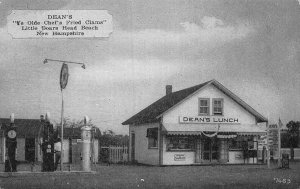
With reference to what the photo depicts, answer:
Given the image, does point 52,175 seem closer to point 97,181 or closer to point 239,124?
point 97,181

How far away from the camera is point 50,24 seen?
1567cm

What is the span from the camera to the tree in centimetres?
3235

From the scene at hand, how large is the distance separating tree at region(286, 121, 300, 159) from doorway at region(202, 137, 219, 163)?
5.86m

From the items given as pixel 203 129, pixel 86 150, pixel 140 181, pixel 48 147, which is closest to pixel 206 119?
pixel 203 129

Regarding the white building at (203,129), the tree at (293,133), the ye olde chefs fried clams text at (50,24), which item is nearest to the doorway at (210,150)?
the white building at (203,129)

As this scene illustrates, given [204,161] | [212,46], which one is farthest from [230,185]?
[204,161]

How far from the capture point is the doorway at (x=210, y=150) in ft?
91.3

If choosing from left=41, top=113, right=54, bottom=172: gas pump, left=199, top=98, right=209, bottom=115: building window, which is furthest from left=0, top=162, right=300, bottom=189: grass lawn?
left=199, top=98, right=209, bottom=115: building window

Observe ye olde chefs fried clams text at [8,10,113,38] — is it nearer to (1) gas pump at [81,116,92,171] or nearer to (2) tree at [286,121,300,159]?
(1) gas pump at [81,116,92,171]

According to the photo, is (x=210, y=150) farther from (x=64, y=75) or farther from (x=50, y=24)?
(x=50, y=24)

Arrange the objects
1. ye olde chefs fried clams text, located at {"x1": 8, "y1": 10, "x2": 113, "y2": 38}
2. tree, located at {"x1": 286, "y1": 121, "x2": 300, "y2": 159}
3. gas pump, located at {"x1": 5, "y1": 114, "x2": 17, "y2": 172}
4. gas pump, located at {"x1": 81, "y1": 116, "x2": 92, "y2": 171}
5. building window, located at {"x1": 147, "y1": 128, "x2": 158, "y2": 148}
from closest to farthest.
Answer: ye olde chefs fried clams text, located at {"x1": 8, "y1": 10, "x2": 113, "y2": 38}, gas pump, located at {"x1": 5, "y1": 114, "x2": 17, "y2": 172}, gas pump, located at {"x1": 81, "y1": 116, "x2": 92, "y2": 171}, building window, located at {"x1": 147, "y1": 128, "x2": 158, "y2": 148}, tree, located at {"x1": 286, "y1": 121, "x2": 300, "y2": 159}

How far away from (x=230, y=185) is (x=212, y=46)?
6.04m

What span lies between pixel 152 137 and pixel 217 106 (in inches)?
152

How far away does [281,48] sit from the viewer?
1873 cm
